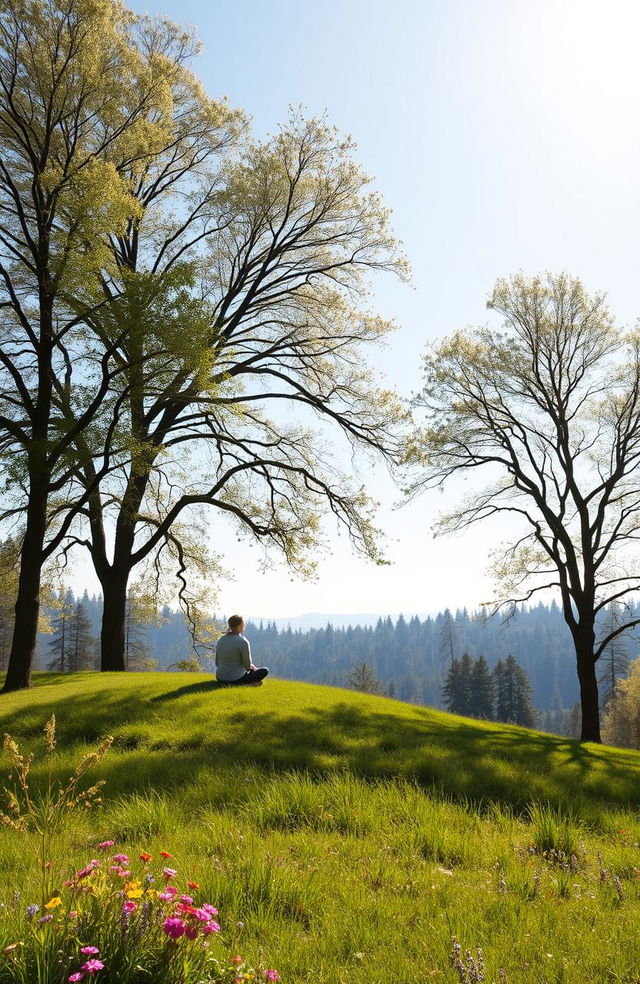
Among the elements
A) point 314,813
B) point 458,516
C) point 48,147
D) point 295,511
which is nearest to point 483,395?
point 458,516

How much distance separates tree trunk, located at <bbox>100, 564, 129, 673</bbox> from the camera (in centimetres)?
1870

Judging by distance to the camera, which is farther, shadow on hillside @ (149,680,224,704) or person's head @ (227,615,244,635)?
person's head @ (227,615,244,635)

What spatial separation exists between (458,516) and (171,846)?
17.1 meters

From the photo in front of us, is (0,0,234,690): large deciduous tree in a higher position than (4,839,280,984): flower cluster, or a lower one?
higher

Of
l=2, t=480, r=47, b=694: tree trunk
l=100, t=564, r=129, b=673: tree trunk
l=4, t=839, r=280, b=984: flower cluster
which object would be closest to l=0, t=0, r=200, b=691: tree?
l=2, t=480, r=47, b=694: tree trunk

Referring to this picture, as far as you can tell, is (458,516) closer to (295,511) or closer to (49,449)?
(295,511)

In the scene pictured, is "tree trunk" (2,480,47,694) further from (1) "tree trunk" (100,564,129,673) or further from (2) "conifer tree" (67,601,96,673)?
(2) "conifer tree" (67,601,96,673)

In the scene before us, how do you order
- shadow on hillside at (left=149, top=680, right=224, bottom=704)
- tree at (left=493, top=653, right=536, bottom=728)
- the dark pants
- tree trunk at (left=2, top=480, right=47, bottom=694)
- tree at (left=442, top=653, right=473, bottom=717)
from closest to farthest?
shadow on hillside at (left=149, top=680, right=224, bottom=704), the dark pants, tree trunk at (left=2, top=480, right=47, bottom=694), tree at (left=493, top=653, right=536, bottom=728), tree at (left=442, top=653, right=473, bottom=717)

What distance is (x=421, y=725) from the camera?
11.1m

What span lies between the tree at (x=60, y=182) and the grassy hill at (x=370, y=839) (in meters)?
6.09

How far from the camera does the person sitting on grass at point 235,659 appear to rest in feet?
41.5

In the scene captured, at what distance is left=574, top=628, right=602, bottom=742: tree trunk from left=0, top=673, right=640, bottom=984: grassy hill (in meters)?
7.76

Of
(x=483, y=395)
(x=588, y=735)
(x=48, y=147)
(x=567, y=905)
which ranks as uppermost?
(x=48, y=147)

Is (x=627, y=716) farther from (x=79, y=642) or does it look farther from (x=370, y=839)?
(x=370, y=839)
